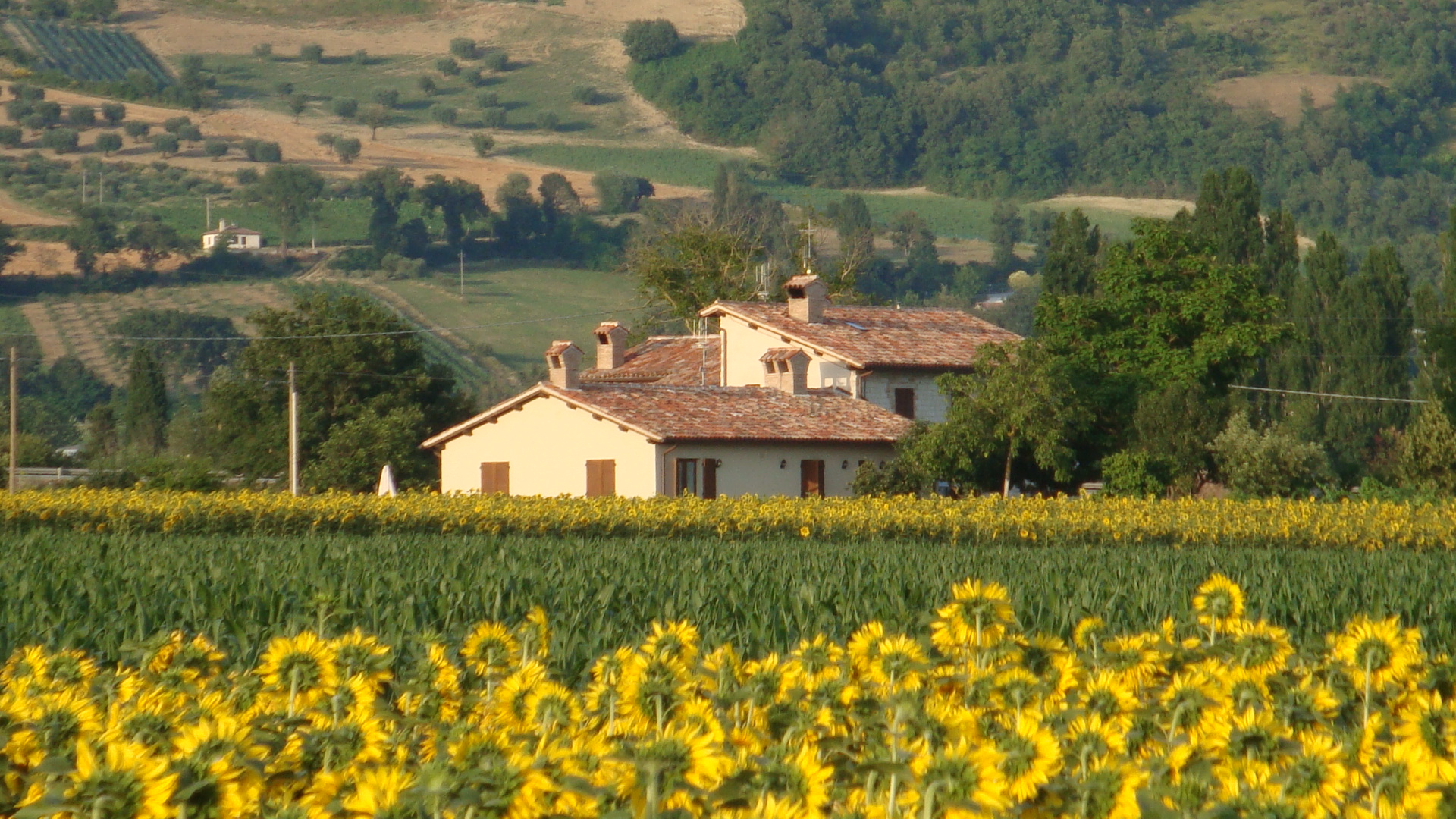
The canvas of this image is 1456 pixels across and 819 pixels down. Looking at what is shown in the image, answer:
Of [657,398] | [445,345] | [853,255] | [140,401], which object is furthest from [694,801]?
[445,345]

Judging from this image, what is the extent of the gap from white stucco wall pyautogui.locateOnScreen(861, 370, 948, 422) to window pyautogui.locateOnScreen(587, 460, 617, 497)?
357 inches

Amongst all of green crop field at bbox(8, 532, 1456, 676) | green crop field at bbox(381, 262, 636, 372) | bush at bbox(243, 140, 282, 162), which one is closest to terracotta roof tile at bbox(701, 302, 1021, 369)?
green crop field at bbox(8, 532, 1456, 676)

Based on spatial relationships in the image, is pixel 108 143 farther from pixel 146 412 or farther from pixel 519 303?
pixel 146 412

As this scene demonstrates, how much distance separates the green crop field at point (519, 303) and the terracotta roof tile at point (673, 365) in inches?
2420

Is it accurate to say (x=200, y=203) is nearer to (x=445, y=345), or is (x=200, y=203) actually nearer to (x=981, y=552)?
(x=445, y=345)

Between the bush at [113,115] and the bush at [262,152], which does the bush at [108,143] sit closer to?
the bush at [113,115]

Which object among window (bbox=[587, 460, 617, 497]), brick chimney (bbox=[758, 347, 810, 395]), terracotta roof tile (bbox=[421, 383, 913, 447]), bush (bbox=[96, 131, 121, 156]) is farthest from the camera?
bush (bbox=[96, 131, 121, 156])

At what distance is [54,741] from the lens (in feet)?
15.0

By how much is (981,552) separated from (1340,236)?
181590 mm

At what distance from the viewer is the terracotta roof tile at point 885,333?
1950 inches

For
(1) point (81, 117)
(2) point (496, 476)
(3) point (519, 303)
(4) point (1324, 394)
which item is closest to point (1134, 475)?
(2) point (496, 476)

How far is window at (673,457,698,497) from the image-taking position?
4256cm

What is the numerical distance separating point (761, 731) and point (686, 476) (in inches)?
1479

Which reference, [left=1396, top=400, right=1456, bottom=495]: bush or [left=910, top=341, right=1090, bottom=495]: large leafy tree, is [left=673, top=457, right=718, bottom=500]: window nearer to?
[left=910, top=341, right=1090, bottom=495]: large leafy tree
